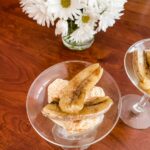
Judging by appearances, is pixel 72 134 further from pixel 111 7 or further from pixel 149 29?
pixel 149 29

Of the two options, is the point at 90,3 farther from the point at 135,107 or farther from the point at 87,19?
the point at 135,107

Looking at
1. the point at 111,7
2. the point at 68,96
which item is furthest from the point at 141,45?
the point at 68,96

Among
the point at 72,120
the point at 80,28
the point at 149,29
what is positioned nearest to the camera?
the point at 72,120

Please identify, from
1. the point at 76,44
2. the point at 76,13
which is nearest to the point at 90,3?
the point at 76,13

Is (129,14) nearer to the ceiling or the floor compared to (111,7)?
nearer to the floor

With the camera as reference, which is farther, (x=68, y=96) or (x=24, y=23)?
(x=24, y=23)

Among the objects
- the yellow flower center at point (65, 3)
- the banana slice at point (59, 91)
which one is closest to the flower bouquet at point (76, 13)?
the yellow flower center at point (65, 3)

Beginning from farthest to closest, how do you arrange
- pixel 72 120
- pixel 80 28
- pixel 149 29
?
pixel 149 29
pixel 80 28
pixel 72 120
